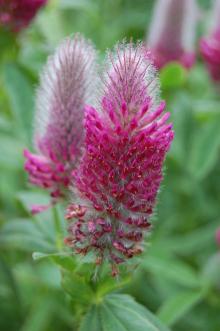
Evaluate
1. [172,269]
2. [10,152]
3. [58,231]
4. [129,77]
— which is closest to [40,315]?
[172,269]

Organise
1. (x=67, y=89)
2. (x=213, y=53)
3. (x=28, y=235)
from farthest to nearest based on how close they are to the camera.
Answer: (x=213, y=53), (x=28, y=235), (x=67, y=89)

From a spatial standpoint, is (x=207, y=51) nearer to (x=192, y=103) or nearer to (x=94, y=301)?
(x=192, y=103)

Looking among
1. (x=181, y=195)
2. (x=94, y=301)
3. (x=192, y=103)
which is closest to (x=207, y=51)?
(x=192, y=103)

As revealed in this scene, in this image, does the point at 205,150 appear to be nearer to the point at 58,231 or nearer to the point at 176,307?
the point at 176,307

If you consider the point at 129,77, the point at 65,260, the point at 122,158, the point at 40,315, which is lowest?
the point at 40,315

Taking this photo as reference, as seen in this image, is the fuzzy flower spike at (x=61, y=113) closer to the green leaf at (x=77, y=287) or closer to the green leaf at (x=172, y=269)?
the green leaf at (x=77, y=287)

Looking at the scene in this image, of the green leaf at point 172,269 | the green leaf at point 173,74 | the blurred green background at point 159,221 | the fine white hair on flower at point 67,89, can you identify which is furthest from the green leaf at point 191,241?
the fine white hair on flower at point 67,89
